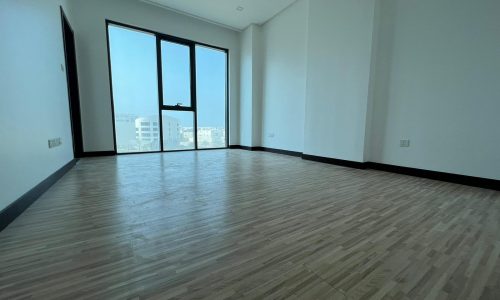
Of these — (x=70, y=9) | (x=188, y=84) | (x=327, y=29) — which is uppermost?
(x=70, y=9)

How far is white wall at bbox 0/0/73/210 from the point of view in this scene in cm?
188

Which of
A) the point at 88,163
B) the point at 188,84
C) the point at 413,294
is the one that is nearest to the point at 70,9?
the point at 188,84

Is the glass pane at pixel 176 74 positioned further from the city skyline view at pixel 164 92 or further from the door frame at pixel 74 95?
the door frame at pixel 74 95

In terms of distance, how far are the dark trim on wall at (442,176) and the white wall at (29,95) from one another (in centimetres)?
486

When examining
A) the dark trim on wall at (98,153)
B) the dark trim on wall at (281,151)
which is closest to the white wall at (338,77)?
the dark trim on wall at (281,151)

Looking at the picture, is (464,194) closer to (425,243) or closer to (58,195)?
(425,243)

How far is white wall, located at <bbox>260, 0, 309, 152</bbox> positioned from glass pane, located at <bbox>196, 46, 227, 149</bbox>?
1292mm

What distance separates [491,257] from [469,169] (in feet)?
7.72

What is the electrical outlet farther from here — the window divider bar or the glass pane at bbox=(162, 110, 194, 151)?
the window divider bar

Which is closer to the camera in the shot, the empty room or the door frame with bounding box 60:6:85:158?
the empty room

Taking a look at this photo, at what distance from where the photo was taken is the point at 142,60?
5469 millimetres

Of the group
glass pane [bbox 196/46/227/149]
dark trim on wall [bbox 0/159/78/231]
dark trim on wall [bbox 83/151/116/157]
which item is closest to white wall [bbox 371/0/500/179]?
glass pane [bbox 196/46/227/149]

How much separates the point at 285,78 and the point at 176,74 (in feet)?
9.69

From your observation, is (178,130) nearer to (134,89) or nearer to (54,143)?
(134,89)
